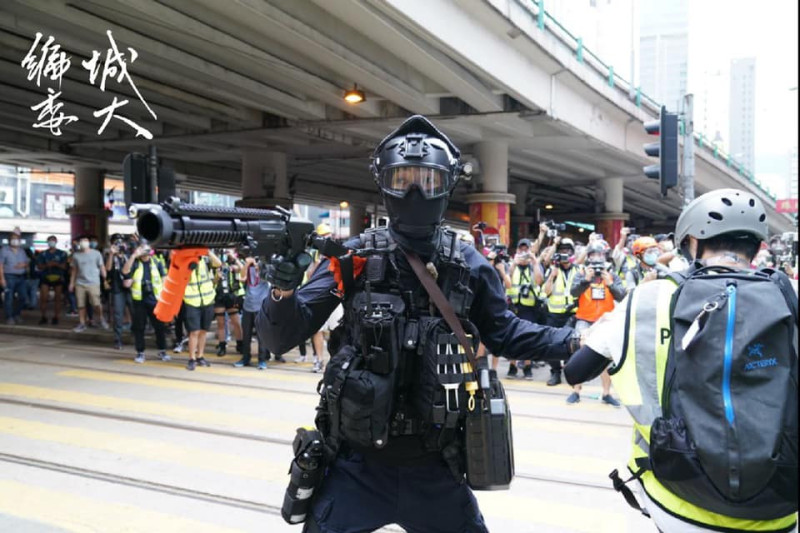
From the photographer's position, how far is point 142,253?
33.7ft

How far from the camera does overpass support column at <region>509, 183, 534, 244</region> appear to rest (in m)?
32.6

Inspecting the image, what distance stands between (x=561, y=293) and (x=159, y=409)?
549 cm

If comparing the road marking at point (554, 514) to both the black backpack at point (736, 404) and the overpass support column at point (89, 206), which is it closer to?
the black backpack at point (736, 404)

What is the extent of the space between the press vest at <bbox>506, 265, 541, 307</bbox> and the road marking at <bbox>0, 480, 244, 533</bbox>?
21.9 feet


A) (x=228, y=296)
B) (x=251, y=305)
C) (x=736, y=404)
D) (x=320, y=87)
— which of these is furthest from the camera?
(x=320, y=87)

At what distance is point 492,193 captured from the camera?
19281 millimetres

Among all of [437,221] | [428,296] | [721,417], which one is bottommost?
[721,417]

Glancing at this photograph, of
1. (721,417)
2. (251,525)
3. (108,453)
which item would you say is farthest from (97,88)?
(721,417)

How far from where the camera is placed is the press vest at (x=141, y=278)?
408 inches

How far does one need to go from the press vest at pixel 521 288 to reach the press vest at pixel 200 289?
4384mm

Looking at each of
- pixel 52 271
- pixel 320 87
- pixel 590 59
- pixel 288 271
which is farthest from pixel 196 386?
pixel 590 59

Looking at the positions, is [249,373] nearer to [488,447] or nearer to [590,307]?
[590,307]

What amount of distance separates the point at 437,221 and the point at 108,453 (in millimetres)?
4388

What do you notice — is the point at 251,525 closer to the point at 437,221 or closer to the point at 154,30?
the point at 437,221
